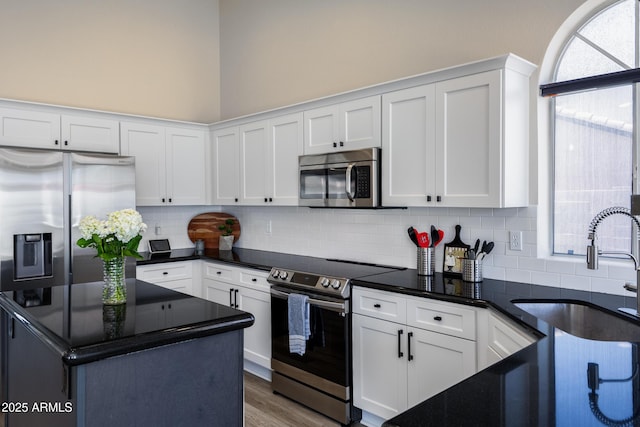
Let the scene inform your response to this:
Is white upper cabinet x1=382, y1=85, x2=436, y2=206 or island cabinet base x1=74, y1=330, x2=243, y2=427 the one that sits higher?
white upper cabinet x1=382, y1=85, x2=436, y2=206

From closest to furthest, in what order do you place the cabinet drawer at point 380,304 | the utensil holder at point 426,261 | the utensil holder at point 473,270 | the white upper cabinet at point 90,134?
the cabinet drawer at point 380,304, the utensil holder at point 473,270, the utensil holder at point 426,261, the white upper cabinet at point 90,134

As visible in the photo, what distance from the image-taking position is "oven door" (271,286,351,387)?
3154mm

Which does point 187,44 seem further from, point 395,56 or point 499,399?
point 499,399

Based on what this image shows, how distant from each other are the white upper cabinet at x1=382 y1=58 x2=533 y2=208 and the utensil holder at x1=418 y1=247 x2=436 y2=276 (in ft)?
1.24

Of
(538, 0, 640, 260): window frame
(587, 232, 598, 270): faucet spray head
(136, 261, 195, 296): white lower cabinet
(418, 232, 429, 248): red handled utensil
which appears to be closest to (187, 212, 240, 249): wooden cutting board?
(136, 261, 195, 296): white lower cabinet

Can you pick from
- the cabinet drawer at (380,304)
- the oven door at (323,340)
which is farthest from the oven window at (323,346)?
the cabinet drawer at (380,304)

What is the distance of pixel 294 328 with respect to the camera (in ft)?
11.1

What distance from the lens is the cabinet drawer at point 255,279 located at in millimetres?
3861

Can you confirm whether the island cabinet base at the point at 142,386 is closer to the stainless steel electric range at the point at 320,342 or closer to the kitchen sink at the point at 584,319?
the stainless steel electric range at the point at 320,342

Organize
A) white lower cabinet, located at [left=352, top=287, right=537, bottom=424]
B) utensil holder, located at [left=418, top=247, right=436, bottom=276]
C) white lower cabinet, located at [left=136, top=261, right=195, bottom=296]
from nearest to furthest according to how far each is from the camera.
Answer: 1. white lower cabinet, located at [left=352, top=287, right=537, bottom=424]
2. utensil holder, located at [left=418, top=247, right=436, bottom=276]
3. white lower cabinet, located at [left=136, top=261, right=195, bottom=296]

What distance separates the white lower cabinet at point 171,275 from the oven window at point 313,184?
57.2 inches

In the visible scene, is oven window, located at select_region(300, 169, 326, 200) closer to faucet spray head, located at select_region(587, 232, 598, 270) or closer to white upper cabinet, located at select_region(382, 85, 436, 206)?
white upper cabinet, located at select_region(382, 85, 436, 206)

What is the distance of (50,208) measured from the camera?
12.5 feet

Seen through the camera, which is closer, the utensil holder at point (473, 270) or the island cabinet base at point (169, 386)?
the island cabinet base at point (169, 386)
